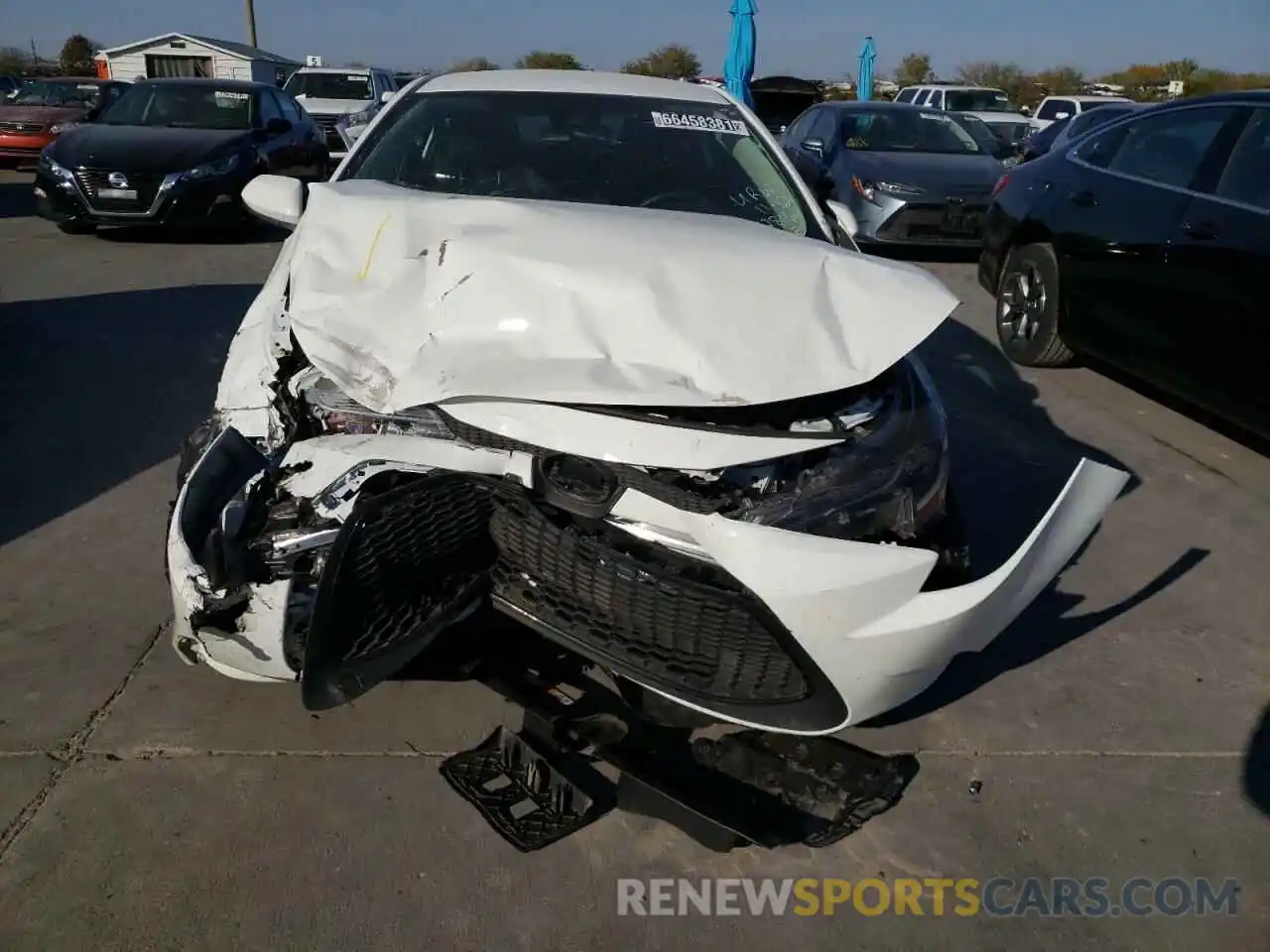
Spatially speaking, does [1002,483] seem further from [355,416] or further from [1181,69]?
[1181,69]

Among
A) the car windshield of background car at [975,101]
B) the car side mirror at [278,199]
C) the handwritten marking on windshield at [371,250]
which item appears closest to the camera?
the handwritten marking on windshield at [371,250]

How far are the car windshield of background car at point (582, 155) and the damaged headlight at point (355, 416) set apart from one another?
1.23 metres

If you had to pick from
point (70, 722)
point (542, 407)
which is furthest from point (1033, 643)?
point (70, 722)

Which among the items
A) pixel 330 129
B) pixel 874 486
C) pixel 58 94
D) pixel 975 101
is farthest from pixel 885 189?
pixel 58 94

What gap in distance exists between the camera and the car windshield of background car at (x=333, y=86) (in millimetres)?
17906

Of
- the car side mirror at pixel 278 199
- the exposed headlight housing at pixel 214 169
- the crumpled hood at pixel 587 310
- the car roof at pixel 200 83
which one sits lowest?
the exposed headlight housing at pixel 214 169

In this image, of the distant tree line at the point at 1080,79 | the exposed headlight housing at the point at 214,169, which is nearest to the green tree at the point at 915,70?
the distant tree line at the point at 1080,79

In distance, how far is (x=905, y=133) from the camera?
34.3 ft

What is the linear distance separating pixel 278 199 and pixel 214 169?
245 inches

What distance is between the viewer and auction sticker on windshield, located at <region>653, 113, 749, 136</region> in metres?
3.83

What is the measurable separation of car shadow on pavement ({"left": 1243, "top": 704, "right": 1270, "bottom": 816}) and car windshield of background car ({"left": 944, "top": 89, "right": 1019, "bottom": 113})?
62.8ft

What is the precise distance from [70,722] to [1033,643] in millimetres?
2849

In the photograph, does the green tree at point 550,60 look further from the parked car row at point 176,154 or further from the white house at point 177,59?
the parked car row at point 176,154

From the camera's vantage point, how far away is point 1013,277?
6262 mm
